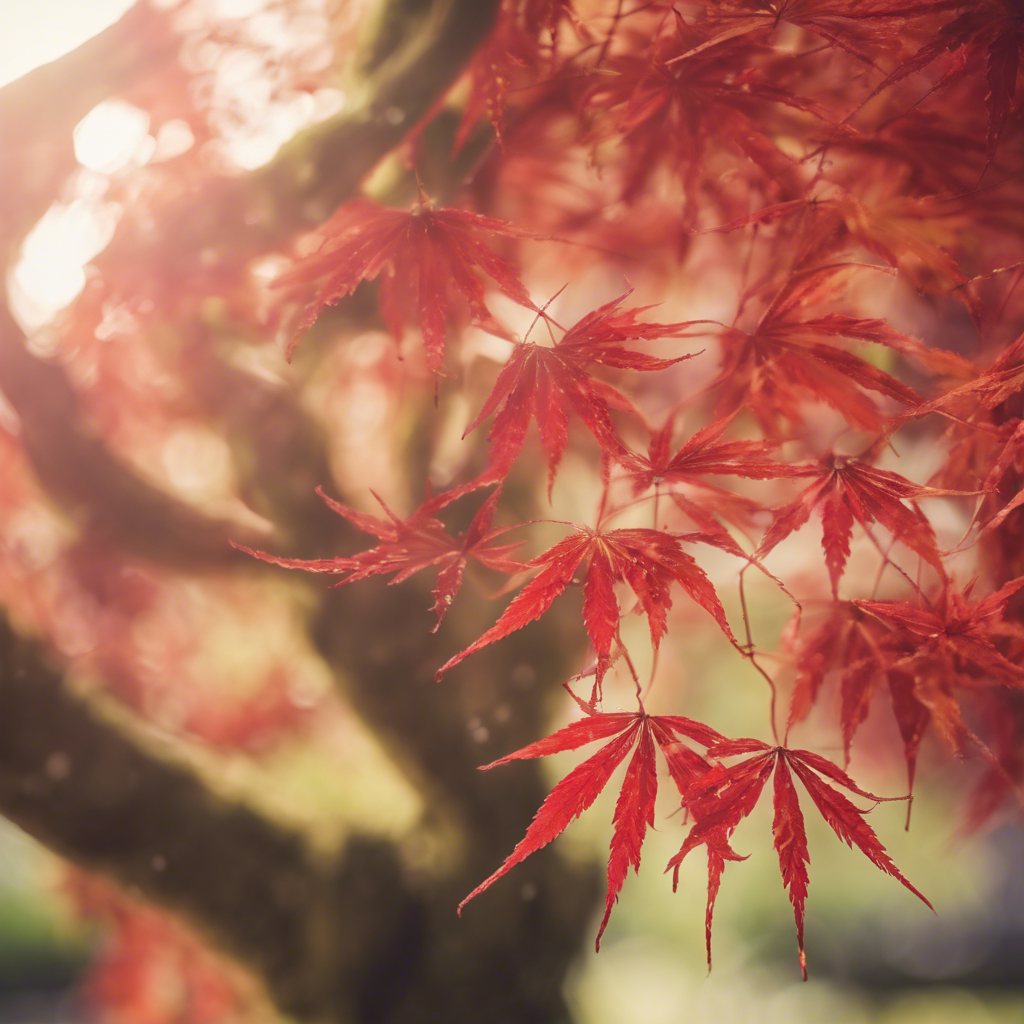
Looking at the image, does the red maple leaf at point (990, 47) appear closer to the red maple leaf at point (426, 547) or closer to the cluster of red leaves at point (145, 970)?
the red maple leaf at point (426, 547)

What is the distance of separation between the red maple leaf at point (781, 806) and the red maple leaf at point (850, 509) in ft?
0.40

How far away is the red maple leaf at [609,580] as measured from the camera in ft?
1.17

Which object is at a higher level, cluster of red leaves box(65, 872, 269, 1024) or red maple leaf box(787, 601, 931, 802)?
red maple leaf box(787, 601, 931, 802)

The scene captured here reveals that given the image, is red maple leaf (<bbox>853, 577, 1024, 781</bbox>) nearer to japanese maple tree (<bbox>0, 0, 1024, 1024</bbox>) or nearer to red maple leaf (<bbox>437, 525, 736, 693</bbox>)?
japanese maple tree (<bbox>0, 0, 1024, 1024</bbox>)

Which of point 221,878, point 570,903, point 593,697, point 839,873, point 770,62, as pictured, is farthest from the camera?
point 839,873

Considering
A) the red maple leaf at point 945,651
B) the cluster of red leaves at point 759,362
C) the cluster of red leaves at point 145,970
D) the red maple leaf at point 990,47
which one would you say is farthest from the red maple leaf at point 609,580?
the cluster of red leaves at point 145,970

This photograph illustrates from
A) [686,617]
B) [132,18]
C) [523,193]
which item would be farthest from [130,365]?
[686,617]

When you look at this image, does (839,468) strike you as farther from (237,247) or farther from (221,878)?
(221,878)

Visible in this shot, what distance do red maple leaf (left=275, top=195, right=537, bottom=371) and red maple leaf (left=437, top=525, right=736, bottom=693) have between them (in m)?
0.15

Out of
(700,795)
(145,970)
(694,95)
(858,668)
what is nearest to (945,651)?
(858,668)

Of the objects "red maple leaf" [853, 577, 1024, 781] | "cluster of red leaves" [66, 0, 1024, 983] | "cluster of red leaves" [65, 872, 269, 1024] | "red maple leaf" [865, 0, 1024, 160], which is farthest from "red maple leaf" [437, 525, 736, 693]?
"cluster of red leaves" [65, 872, 269, 1024]

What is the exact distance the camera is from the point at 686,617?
1536mm

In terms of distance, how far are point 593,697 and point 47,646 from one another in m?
0.71

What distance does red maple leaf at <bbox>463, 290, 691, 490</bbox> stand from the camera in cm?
37
